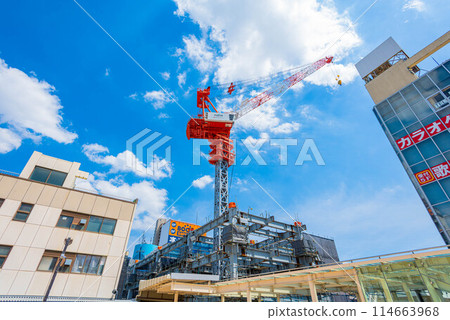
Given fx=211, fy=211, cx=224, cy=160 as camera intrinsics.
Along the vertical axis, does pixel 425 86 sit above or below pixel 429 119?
above

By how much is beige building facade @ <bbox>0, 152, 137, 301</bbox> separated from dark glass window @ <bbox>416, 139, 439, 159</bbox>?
3091 cm

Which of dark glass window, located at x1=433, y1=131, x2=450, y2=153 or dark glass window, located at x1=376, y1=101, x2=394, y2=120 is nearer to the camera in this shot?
dark glass window, located at x1=433, y1=131, x2=450, y2=153

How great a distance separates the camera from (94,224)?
59.0 ft

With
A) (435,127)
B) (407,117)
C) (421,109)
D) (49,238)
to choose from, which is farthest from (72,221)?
(421,109)

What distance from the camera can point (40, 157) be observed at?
20.8m

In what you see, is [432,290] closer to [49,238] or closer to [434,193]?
[434,193]

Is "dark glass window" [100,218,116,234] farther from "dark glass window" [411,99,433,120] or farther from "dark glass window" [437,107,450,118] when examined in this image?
"dark glass window" [437,107,450,118]

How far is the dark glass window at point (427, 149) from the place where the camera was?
72.3 feet

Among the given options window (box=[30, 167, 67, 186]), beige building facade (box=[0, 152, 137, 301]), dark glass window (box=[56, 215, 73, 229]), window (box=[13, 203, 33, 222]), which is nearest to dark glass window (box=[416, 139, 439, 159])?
beige building facade (box=[0, 152, 137, 301])

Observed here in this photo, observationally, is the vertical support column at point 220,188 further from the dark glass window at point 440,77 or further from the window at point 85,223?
the dark glass window at point 440,77

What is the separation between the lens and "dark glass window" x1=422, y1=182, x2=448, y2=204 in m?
20.8

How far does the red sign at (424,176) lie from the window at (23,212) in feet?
120

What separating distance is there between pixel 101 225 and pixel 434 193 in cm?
3211

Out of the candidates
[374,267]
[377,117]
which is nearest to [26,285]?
[374,267]
